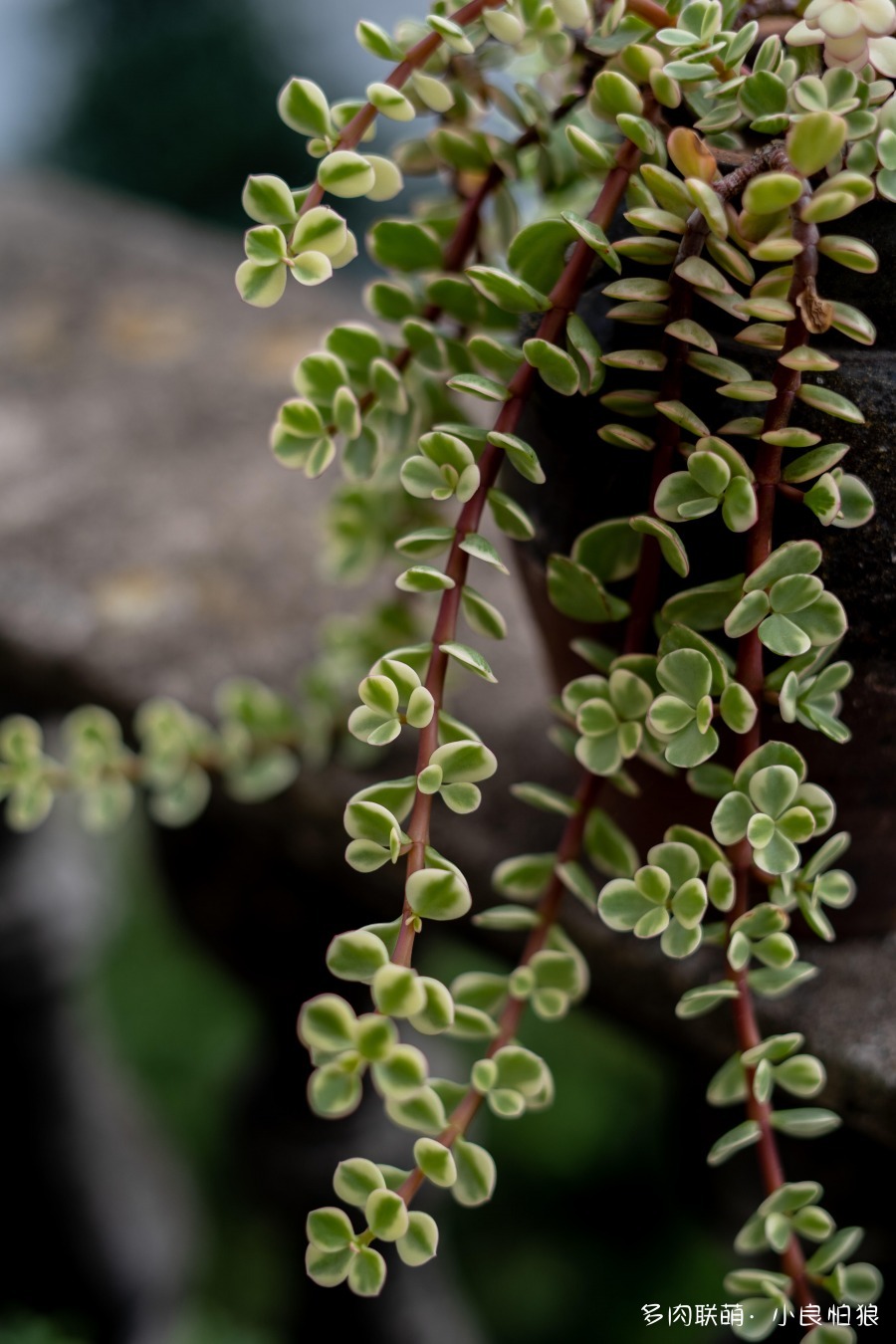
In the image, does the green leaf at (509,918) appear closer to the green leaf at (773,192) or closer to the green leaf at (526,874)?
the green leaf at (526,874)

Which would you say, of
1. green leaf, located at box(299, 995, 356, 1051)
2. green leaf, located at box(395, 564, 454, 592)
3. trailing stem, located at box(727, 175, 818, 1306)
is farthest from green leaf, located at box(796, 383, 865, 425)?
green leaf, located at box(299, 995, 356, 1051)

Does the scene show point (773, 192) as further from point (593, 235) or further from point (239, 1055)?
point (239, 1055)

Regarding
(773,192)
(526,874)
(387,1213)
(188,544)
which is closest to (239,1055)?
(188,544)

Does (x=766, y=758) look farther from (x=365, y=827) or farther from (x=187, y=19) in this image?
(x=187, y=19)

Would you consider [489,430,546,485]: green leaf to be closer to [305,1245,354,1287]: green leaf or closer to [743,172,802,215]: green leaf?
[743,172,802,215]: green leaf

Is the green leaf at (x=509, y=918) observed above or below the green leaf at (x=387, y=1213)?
below

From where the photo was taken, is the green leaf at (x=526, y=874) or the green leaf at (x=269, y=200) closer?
the green leaf at (x=269, y=200)

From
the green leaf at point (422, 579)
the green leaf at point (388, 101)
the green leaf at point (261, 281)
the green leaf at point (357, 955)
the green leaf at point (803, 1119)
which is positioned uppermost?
the green leaf at point (388, 101)

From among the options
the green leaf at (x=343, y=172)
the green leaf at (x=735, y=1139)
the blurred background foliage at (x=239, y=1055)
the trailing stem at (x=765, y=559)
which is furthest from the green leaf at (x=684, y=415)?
the blurred background foliage at (x=239, y=1055)

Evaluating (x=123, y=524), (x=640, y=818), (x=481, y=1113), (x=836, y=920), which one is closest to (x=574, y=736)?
(x=640, y=818)

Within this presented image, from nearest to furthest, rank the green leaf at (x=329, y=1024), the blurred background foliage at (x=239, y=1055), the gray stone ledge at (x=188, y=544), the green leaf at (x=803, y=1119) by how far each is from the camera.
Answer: the green leaf at (x=329, y=1024), the green leaf at (x=803, y=1119), the gray stone ledge at (x=188, y=544), the blurred background foliage at (x=239, y=1055)
